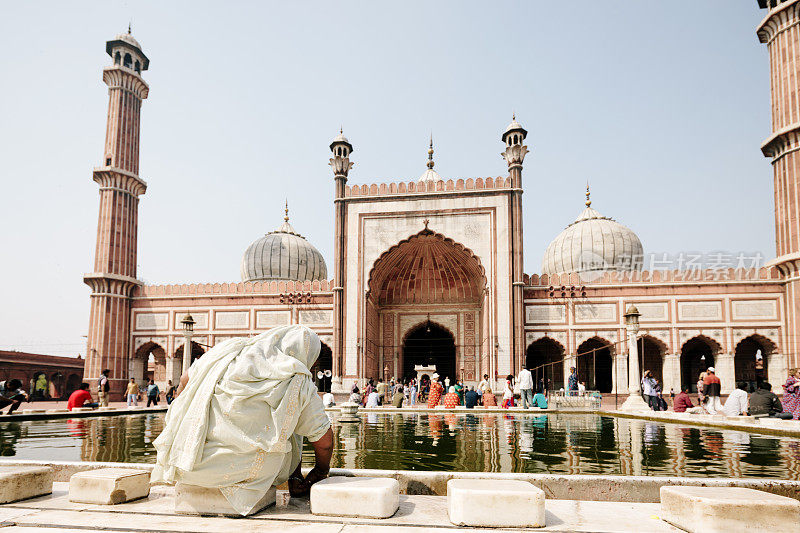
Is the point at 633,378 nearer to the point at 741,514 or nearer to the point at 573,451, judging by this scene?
the point at 573,451

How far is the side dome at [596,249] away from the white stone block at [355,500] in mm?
24143

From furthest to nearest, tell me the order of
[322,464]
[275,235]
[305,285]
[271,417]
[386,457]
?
[275,235] → [305,285] → [386,457] → [322,464] → [271,417]

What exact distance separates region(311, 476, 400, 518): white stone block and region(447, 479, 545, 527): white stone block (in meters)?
0.29

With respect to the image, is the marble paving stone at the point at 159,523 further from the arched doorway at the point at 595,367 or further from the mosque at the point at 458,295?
the arched doorway at the point at 595,367

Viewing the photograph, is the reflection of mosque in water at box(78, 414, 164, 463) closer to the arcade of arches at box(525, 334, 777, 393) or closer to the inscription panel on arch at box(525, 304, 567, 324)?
the arcade of arches at box(525, 334, 777, 393)

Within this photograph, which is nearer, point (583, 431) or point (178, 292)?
point (583, 431)

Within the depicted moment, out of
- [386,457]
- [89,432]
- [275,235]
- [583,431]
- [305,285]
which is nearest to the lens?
[386,457]

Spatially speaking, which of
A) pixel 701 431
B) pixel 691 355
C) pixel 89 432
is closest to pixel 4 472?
pixel 89 432

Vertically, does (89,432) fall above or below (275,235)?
below

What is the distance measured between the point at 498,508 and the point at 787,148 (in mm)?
20048

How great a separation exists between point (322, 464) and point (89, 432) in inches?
209

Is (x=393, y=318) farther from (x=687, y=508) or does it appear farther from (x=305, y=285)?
(x=687, y=508)

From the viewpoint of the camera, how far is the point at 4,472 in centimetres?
267

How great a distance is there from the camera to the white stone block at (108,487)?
2.57 meters
